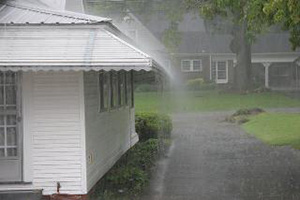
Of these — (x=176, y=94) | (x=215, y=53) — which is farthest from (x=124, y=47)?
(x=215, y=53)

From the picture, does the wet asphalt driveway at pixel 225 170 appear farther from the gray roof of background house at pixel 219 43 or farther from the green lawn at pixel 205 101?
the gray roof of background house at pixel 219 43

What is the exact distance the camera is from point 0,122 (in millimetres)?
10203

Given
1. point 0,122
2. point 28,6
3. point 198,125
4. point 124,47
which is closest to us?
point 124,47

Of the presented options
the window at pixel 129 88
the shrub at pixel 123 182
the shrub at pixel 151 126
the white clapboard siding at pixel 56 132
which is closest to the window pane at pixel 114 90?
the shrub at pixel 123 182

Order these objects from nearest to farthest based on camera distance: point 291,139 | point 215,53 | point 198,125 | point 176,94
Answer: point 291,139 < point 198,125 < point 176,94 < point 215,53

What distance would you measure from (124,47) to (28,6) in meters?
2.70

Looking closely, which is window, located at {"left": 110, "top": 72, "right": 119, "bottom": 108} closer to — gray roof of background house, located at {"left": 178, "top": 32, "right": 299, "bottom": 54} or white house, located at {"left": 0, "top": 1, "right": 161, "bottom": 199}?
white house, located at {"left": 0, "top": 1, "right": 161, "bottom": 199}

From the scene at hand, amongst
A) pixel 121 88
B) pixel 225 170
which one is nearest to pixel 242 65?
pixel 121 88

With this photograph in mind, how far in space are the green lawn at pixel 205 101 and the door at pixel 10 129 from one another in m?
22.0

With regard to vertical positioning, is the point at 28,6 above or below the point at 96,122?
above

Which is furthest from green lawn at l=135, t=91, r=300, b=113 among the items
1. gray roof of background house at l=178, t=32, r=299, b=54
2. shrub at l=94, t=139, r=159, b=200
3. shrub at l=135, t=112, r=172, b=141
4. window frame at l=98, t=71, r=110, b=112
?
shrub at l=94, t=139, r=159, b=200

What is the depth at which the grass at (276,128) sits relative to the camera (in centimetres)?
1986

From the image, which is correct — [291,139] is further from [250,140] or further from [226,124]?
[226,124]

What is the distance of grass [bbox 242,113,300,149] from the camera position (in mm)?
19859
